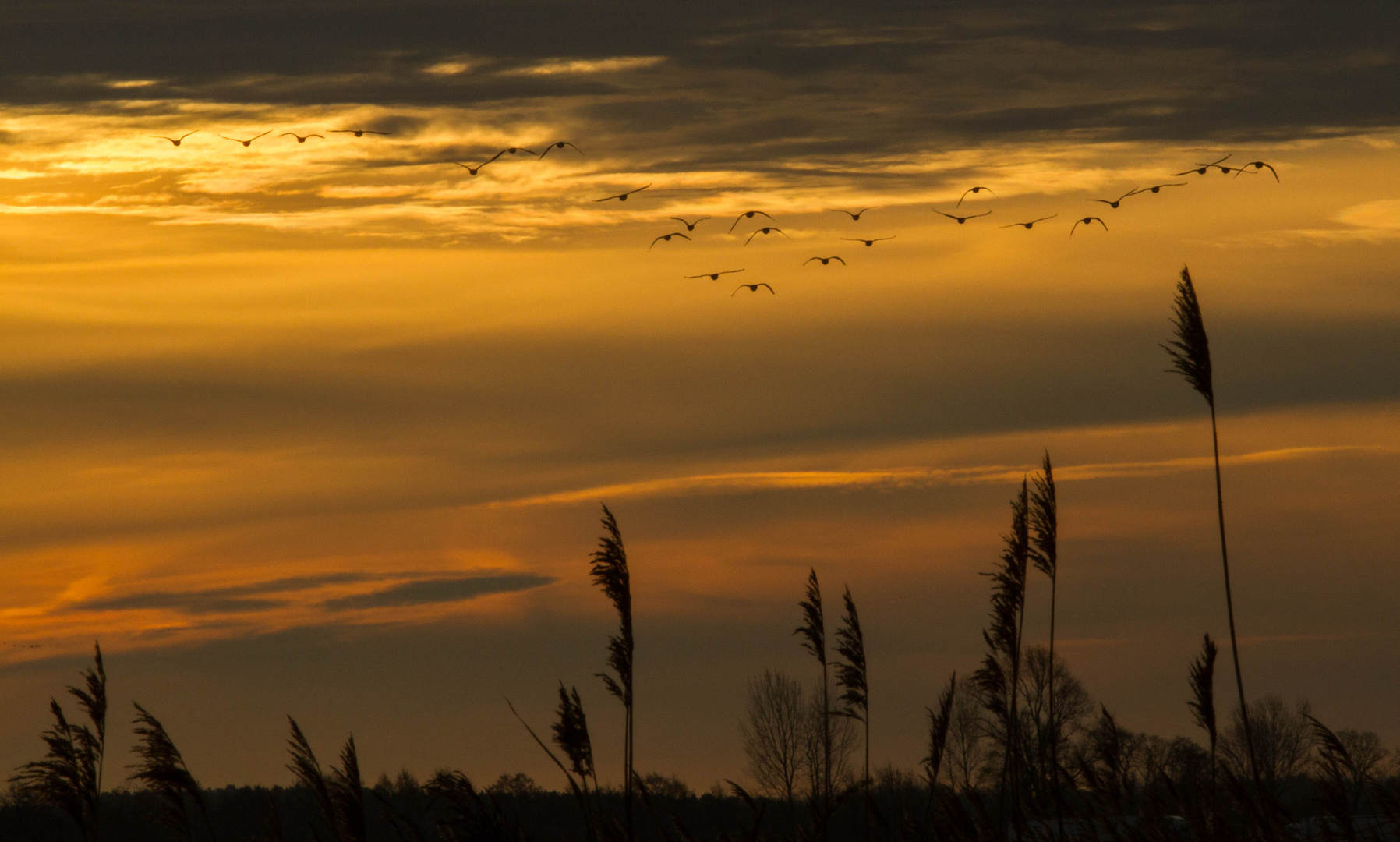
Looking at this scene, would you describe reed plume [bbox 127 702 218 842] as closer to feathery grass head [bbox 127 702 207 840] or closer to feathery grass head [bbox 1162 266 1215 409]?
feathery grass head [bbox 127 702 207 840]

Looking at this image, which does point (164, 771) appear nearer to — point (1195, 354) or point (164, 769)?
point (164, 769)

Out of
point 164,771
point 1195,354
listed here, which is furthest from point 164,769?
point 1195,354

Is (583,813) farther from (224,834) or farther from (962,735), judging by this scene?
(962,735)

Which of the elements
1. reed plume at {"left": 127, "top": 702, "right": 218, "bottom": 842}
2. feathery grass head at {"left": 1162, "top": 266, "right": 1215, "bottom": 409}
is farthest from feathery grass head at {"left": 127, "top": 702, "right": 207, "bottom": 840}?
feathery grass head at {"left": 1162, "top": 266, "right": 1215, "bottom": 409}

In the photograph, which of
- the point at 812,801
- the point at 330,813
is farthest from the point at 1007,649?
the point at 330,813

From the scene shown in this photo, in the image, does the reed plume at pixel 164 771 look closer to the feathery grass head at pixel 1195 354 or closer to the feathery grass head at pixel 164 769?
the feathery grass head at pixel 164 769

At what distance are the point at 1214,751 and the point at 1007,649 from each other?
1.98 meters

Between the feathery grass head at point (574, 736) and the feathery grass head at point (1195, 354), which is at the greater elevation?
the feathery grass head at point (1195, 354)

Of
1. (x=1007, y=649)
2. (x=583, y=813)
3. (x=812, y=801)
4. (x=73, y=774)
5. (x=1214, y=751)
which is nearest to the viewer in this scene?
(x=583, y=813)

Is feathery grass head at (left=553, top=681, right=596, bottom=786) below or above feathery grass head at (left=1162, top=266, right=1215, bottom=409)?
below

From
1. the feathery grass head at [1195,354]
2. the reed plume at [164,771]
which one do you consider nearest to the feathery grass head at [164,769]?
the reed plume at [164,771]

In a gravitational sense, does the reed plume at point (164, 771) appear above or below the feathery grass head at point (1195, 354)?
below

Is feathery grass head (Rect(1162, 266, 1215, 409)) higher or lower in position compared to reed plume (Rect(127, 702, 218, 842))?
higher

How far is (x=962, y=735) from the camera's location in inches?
2719
